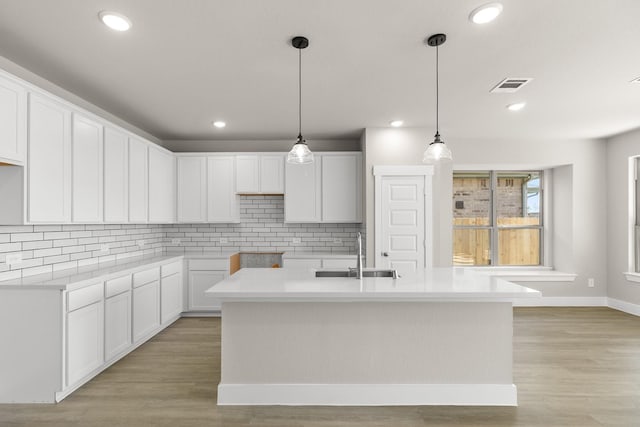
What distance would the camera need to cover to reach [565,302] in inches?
215

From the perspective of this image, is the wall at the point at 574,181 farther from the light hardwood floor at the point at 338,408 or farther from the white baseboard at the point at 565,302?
the light hardwood floor at the point at 338,408

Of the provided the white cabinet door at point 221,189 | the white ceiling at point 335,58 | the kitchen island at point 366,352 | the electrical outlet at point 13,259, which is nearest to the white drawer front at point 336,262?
the white cabinet door at point 221,189

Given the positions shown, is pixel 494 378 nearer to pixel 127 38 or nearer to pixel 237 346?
pixel 237 346

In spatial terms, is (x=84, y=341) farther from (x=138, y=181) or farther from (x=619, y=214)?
(x=619, y=214)

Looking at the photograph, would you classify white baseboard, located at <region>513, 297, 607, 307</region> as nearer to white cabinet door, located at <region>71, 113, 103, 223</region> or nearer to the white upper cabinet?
the white upper cabinet

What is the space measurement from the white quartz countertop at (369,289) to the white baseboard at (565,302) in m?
3.33

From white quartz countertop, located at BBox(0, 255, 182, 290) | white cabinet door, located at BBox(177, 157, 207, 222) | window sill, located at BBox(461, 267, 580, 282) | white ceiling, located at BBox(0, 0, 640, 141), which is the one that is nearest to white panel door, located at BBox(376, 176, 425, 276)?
white ceiling, located at BBox(0, 0, 640, 141)

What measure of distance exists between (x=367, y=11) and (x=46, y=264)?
337 centimetres

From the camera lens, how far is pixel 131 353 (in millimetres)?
3654

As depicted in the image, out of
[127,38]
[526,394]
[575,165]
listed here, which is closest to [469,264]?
[575,165]

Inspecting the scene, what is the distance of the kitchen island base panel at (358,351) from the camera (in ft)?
8.60

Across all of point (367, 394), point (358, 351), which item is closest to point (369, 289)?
point (358, 351)

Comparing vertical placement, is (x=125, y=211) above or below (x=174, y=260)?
above

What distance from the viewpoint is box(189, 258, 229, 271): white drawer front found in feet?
16.4
